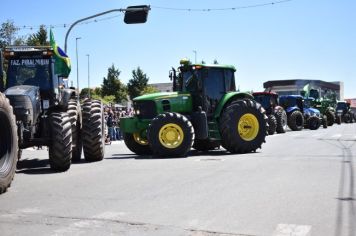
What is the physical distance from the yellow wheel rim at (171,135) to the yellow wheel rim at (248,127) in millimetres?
2132

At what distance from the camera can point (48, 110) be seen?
37.6ft

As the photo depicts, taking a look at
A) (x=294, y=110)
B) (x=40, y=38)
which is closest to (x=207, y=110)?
(x=294, y=110)

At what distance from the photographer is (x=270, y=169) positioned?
1085 centimetres

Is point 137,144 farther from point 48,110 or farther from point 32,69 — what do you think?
point 32,69

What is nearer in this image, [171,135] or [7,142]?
[7,142]

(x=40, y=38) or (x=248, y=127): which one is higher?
(x=40, y=38)

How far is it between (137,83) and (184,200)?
270ft

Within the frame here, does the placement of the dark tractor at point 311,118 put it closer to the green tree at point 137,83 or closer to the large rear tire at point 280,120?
the large rear tire at point 280,120

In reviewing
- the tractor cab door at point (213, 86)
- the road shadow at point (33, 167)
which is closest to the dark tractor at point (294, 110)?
the tractor cab door at point (213, 86)

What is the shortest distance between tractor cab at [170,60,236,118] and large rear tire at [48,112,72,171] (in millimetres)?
5658

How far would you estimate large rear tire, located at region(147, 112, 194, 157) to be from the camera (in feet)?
45.3

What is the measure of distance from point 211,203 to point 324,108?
1460 inches

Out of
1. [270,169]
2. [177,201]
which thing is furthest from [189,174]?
[177,201]

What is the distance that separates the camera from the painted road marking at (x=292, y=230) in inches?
214
